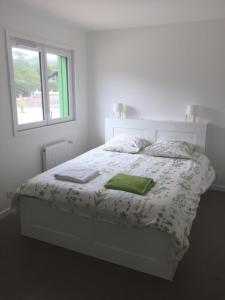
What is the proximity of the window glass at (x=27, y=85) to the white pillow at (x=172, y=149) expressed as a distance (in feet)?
5.33

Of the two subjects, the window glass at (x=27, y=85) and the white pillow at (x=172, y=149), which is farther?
the white pillow at (x=172, y=149)

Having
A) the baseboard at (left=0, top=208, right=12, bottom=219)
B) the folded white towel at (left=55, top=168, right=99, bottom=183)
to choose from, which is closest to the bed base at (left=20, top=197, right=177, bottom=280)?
the folded white towel at (left=55, top=168, right=99, bottom=183)

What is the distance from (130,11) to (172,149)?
1771 mm

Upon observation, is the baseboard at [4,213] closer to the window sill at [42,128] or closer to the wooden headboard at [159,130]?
the window sill at [42,128]

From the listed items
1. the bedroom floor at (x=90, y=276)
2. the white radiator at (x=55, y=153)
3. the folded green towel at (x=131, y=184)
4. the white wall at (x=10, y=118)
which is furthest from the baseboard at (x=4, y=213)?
the folded green towel at (x=131, y=184)

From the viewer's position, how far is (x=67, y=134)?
4090 millimetres

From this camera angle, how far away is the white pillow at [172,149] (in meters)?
3.36

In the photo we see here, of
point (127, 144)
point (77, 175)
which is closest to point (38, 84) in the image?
point (127, 144)

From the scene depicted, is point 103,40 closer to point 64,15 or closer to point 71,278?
point 64,15

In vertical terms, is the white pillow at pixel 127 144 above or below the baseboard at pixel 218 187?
above

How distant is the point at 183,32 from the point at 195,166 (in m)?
1.92

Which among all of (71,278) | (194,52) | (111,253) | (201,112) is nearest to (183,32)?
(194,52)

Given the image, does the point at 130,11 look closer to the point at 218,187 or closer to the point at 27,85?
the point at 27,85

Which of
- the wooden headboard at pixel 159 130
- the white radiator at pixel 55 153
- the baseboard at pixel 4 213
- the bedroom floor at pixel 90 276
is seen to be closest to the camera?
the bedroom floor at pixel 90 276
